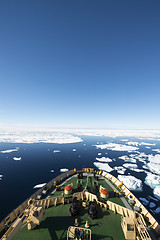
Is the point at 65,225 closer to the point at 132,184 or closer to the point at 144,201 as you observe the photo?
the point at 144,201

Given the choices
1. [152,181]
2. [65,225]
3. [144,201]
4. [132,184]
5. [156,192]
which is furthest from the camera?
[152,181]

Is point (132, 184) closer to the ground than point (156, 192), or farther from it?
farther from it

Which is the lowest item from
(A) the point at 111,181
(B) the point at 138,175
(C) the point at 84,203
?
(B) the point at 138,175

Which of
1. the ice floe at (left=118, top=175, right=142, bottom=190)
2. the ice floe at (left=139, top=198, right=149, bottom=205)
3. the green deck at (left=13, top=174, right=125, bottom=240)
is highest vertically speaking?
the green deck at (left=13, top=174, right=125, bottom=240)

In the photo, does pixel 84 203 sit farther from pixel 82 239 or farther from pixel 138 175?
pixel 138 175

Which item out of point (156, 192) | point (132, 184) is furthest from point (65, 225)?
point (156, 192)

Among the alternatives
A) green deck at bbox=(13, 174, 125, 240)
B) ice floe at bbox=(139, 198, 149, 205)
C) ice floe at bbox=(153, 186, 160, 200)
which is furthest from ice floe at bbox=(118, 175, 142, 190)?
green deck at bbox=(13, 174, 125, 240)

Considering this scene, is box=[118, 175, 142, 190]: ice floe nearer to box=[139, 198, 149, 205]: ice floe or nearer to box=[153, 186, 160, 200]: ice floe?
box=[153, 186, 160, 200]: ice floe

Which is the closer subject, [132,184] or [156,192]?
[156,192]

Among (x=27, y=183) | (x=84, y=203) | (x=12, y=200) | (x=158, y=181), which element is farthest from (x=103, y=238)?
(x=158, y=181)
